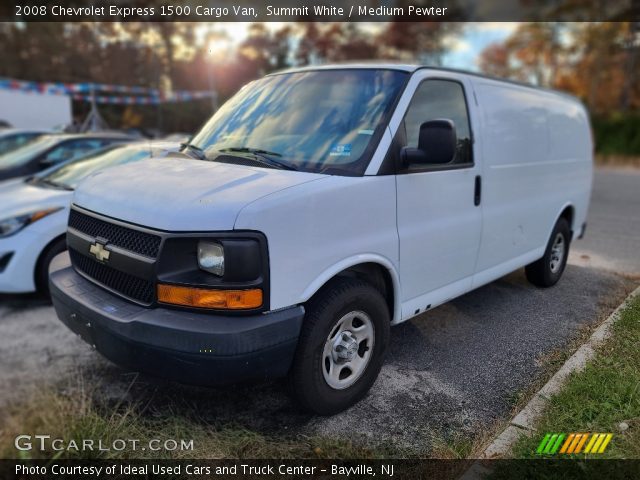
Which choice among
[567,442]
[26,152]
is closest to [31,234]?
[26,152]

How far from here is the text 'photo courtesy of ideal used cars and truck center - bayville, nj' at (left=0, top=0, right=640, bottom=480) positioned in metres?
2.52

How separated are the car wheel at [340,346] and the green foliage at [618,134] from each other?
29244 millimetres

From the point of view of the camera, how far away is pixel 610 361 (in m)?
3.53

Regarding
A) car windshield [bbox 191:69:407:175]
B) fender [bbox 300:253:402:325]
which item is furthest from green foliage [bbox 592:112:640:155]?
fender [bbox 300:253:402:325]

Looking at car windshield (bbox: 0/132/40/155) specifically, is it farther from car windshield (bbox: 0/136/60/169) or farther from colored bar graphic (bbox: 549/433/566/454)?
colored bar graphic (bbox: 549/433/566/454)

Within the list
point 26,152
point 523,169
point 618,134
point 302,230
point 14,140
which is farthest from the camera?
point 618,134

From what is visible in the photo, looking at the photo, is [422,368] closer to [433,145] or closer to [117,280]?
[433,145]

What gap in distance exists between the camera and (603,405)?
3002 millimetres

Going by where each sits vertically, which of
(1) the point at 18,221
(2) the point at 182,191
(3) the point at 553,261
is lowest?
(3) the point at 553,261

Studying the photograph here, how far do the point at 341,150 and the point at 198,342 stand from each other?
4.75 feet

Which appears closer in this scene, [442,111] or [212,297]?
[212,297]

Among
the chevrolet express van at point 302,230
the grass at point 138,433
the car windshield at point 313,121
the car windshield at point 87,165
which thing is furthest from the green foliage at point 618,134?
the grass at point 138,433

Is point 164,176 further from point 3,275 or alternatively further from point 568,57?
point 568,57

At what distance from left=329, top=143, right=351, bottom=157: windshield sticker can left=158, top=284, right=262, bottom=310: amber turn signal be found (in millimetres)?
1060
